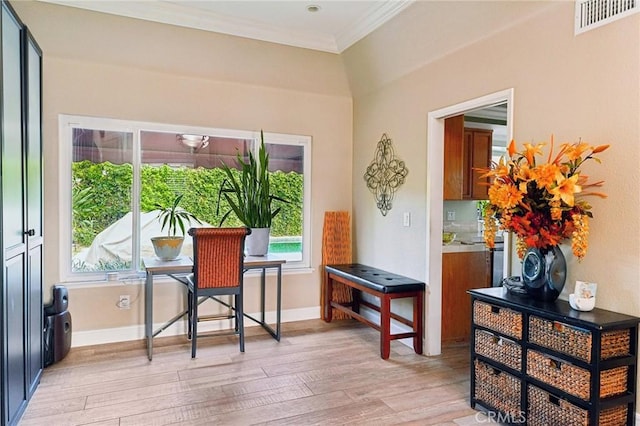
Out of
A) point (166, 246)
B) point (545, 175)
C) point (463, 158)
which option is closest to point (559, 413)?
point (545, 175)

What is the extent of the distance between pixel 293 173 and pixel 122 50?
6.64 ft

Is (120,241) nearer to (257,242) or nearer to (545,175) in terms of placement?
(257,242)

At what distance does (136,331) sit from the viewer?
394cm

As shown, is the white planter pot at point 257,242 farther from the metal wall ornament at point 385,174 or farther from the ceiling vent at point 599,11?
the ceiling vent at point 599,11

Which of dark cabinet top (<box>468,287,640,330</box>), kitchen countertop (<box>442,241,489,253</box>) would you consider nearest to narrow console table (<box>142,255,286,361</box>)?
kitchen countertop (<box>442,241,489,253</box>)

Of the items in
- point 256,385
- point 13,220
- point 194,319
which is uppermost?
point 13,220

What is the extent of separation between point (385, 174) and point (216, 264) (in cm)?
188

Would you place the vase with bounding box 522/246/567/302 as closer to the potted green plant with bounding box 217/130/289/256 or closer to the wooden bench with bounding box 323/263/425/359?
the wooden bench with bounding box 323/263/425/359

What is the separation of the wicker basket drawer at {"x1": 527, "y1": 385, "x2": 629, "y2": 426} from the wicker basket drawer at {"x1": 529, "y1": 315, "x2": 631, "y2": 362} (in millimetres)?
263

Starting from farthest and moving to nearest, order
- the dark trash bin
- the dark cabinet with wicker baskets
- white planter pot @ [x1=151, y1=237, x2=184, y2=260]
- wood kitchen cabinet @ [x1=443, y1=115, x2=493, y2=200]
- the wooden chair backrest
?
wood kitchen cabinet @ [x1=443, y1=115, x2=493, y2=200], white planter pot @ [x1=151, y1=237, x2=184, y2=260], the wooden chair backrest, the dark trash bin, the dark cabinet with wicker baskets

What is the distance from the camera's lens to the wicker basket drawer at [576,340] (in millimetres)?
1977

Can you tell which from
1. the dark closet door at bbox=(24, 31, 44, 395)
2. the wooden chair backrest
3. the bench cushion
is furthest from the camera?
the bench cushion

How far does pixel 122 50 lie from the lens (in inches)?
144

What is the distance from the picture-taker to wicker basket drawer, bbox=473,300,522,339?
2.35 m
